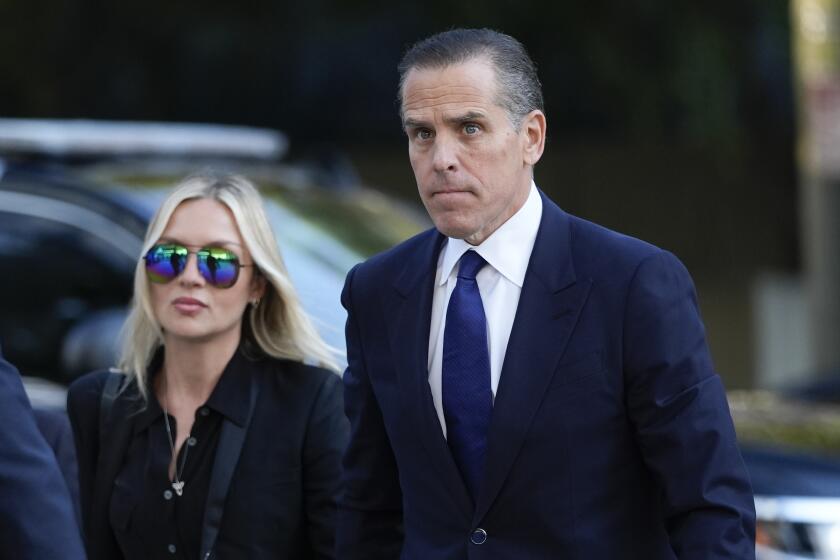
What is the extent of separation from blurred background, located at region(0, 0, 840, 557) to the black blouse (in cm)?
542

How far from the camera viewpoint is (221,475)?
3.84m

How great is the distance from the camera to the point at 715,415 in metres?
3.03

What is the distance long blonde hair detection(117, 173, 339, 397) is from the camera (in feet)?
13.6

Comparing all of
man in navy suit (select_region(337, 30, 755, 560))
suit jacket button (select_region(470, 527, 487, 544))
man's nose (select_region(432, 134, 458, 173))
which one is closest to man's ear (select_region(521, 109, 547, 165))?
man in navy suit (select_region(337, 30, 755, 560))

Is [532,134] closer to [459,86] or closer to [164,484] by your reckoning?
[459,86]

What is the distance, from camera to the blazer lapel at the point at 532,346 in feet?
9.95

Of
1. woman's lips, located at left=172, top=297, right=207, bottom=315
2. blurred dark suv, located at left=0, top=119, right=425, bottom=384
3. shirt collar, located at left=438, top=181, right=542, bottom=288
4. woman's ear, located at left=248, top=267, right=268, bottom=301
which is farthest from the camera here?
blurred dark suv, located at left=0, top=119, right=425, bottom=384

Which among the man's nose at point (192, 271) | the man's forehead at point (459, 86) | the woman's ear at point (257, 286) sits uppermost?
the man's forehead at point (459, 86)

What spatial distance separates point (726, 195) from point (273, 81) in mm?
4434

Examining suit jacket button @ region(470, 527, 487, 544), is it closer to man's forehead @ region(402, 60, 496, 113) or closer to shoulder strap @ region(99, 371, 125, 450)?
man's forehead @ region(402, 60, 496, 113)

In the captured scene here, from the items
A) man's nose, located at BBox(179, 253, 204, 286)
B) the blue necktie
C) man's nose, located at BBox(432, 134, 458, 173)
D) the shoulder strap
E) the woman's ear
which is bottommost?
the shoulder strap

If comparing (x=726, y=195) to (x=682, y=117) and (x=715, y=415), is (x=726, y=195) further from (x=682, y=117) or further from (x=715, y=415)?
(x=715, y=415)

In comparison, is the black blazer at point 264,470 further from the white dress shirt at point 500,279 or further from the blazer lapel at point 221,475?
the white dress shirt at point 500,279

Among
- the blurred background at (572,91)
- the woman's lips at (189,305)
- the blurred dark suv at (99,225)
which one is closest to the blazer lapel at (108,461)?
the woman's lips at (189,305)
